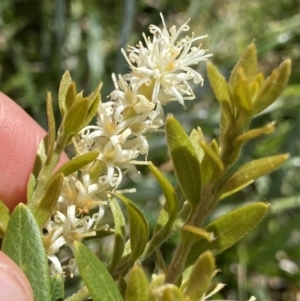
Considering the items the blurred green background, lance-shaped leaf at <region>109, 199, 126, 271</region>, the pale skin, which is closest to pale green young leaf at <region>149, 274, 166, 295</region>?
lance-shaped leaf at <region>109, 199, 126, 271</region>

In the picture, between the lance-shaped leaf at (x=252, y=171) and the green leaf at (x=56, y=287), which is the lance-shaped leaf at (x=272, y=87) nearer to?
the lance-shaped leaf at (x=252, y=171)

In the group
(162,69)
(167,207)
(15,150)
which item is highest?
(162,69)

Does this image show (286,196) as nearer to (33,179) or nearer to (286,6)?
(286,6)

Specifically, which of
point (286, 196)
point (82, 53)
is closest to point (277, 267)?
point (286, 196)

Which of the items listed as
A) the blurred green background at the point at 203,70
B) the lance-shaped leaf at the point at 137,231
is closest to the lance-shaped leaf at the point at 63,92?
the lance-shaped leaf at the point at 137,231

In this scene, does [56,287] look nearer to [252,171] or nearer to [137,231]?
[137,231]

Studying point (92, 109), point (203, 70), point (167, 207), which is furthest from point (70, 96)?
point (203, 70)
